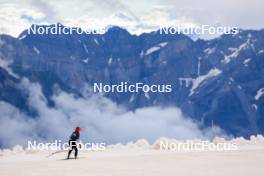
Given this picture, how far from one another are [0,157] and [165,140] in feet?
44.4

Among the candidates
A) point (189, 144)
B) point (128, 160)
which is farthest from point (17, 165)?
point (189, 144)

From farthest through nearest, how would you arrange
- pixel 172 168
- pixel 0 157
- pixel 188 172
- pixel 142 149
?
pixel 142 149, pixel 0 157, pixel 172 168, pixel 188 172

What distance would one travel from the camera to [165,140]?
141ft

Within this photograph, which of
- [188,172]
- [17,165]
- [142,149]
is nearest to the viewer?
[188,172]

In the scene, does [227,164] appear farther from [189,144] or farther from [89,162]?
[189,144]

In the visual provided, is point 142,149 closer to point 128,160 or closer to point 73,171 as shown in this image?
point 128,160

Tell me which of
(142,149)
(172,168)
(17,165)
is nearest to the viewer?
(172,168)

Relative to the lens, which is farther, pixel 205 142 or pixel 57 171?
pixel 205 142

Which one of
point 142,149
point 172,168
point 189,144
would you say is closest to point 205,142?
point 189,144

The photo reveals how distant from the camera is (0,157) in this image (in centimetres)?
3800

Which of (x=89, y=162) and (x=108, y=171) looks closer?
(x=108, y=171)

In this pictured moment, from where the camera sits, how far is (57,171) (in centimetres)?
2627

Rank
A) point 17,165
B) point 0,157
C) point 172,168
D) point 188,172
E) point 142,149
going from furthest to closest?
point 142,149 < point 0,157 < point 17,165 < point 172,168 < point 188,172

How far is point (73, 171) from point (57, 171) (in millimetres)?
883
